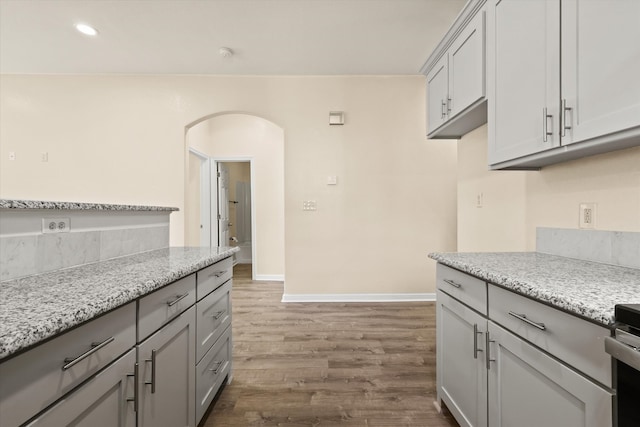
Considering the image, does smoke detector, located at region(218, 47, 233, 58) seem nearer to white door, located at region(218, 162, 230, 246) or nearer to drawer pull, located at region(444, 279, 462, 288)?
white door, located at region(218, 162, 230, 246)

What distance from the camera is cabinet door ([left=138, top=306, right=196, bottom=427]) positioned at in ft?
3.36

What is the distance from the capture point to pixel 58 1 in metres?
2.51

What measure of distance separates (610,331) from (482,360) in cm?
61

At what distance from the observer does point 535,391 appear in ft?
3.17

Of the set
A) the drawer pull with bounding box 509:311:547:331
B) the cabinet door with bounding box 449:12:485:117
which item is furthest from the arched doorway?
the drawer pull with bounding box 509:311:547:331

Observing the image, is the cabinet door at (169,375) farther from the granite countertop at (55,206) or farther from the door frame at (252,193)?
the door frame at (252,193)

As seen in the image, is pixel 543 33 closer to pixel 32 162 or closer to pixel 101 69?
pixel 101 69

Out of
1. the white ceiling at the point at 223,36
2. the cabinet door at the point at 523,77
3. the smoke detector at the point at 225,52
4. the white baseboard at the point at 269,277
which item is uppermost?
the white ceiling at the point at 223,36

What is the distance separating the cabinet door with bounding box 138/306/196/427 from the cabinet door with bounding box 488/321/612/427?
4.12 feet

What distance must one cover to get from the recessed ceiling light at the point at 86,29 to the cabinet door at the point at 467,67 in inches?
125

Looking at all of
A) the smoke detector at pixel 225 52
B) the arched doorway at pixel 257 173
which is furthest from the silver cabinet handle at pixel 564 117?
the arched doorway at pixel 257 173

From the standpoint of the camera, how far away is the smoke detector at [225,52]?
3.14m

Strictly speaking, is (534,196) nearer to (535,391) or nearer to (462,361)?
(462,361)

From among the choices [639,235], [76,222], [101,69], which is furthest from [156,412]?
[101,69]
